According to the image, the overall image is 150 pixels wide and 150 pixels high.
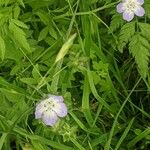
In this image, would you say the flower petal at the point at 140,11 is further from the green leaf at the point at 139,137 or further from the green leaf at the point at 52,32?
the green leaf at the point at 139,137

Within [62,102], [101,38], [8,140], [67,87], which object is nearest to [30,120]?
[8,140]

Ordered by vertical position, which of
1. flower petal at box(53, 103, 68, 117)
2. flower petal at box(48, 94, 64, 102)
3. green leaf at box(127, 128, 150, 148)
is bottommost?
green leaf at box(127, 128, 150, 148)

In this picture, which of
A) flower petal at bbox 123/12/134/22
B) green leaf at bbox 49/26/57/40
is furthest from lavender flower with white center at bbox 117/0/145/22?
green leaf at bbox 49/26/57/40

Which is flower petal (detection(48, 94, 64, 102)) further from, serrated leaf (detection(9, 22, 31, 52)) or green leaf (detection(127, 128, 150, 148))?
green leaf (detection(127, 128, 150, 148))

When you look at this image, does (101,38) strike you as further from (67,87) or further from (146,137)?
(146,137)

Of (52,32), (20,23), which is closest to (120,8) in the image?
(52,32)

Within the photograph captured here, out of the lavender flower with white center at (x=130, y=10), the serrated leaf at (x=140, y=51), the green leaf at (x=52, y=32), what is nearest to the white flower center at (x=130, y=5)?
the lavender flower with white center at (x=130, y=10)
